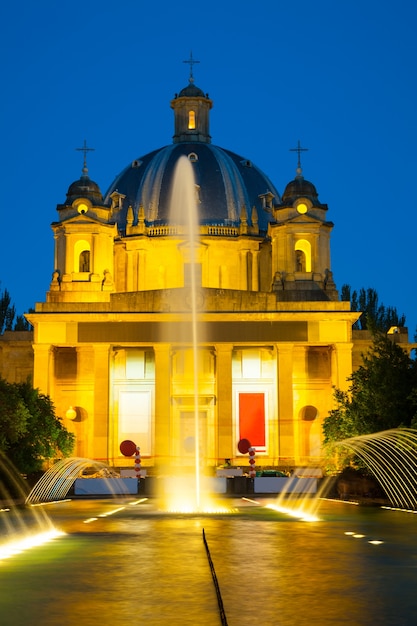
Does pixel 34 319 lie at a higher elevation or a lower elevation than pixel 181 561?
higher

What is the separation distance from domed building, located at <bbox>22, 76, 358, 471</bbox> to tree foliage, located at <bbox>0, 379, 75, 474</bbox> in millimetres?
14079

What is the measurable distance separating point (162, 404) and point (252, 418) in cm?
802

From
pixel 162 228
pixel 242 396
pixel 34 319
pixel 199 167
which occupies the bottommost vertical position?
pixel 242 396

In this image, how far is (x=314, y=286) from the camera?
73.7 meters

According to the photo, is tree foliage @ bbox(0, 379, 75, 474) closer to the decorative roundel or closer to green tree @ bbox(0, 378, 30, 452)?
green tree @ bbox(0, 378, 30, 452)

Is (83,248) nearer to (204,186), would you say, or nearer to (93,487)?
(204,186)

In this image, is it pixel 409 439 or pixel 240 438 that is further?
pixel 240 438

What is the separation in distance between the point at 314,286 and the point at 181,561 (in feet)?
197

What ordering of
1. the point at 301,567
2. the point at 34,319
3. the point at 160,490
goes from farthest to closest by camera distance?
the point at 34,319 < the point at 160,490 < the point at 301,567

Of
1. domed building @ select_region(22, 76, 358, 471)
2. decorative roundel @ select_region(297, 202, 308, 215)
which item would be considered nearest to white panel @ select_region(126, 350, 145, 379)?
domed building @ select_region(22, 76, 358, 471)

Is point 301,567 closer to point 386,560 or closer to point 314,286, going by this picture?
point 386,560

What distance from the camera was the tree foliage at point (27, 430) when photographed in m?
39.7

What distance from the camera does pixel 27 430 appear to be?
1753 inches

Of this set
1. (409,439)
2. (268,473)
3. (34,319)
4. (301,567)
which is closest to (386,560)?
(301,567)
